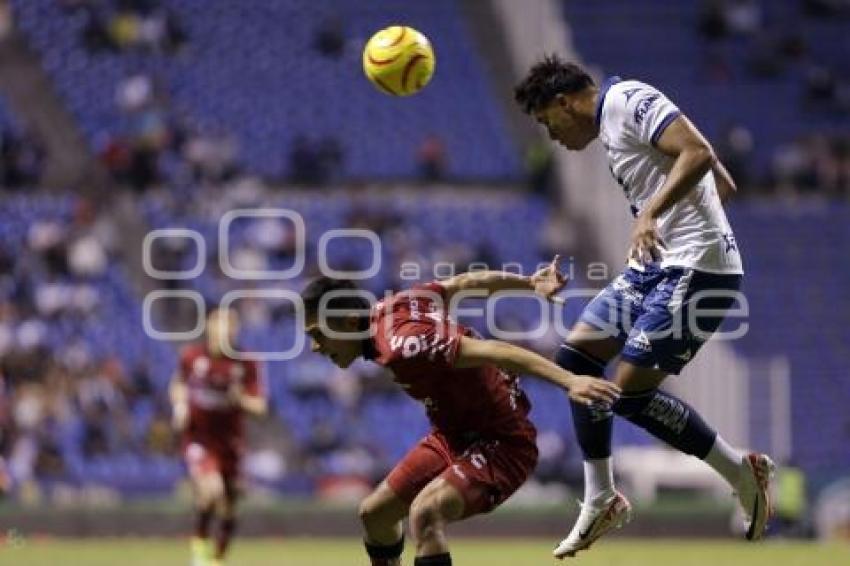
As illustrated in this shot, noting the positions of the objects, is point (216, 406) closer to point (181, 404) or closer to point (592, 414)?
point (181, 404)

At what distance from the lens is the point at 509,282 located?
10.5 m

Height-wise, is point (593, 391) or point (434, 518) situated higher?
point (593, 391)

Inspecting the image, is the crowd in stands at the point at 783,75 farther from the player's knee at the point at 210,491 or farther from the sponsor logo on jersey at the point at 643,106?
the sponsor logo on jersey at the point at 643,106

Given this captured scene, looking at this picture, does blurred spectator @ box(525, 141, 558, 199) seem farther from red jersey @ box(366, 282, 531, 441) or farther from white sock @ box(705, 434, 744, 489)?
red jersey @ box(366, 282, 531, 441)

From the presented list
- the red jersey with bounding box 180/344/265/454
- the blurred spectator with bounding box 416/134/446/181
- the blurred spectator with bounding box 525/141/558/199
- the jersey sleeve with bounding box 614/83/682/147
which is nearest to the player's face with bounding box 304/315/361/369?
the jersey sleeve with bounding box 614/83/682/147

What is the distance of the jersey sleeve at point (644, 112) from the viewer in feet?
31.9

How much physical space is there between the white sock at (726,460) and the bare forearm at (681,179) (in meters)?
1.76

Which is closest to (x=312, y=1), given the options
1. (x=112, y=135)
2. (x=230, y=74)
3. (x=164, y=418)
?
(x=230, y=74)

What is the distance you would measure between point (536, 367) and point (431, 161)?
20.3 m

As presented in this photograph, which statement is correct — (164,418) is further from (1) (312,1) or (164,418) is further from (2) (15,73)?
(1) (312,1)

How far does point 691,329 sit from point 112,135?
20.0 metres

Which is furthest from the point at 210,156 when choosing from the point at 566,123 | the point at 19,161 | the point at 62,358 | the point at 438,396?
the point at 438,396

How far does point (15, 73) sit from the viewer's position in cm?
2931

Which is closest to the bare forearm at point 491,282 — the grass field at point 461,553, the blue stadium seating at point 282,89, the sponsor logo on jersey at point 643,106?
the sponsor logo on jersey at point 643,106
